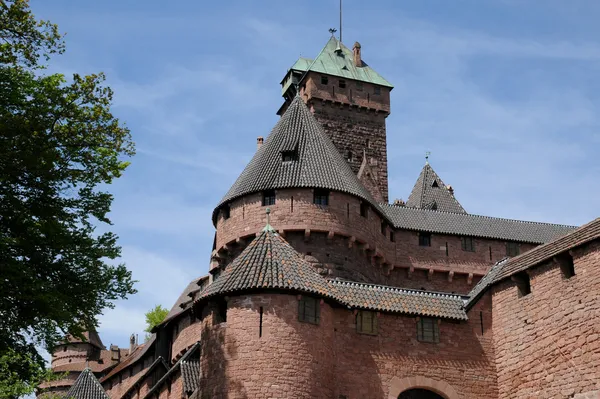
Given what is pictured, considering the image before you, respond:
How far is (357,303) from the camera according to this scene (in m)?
24.8

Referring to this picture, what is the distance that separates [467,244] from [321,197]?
343 inches

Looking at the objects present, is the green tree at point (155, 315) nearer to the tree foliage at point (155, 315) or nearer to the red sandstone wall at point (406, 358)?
the tree foliage at point (155, 315)

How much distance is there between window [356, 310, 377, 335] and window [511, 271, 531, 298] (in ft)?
14.0

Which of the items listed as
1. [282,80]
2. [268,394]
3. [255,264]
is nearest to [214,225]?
[255,264]

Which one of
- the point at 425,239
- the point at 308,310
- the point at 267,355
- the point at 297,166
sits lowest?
the point at 267,355

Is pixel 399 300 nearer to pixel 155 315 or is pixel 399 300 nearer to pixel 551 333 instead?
pixel 551 333

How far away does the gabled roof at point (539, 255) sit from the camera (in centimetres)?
2275

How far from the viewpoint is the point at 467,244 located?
36.5 m

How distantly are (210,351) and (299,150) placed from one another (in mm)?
11021

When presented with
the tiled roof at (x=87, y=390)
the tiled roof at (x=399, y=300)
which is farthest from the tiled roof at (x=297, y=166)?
the tiled roof at (x=87, y=390)

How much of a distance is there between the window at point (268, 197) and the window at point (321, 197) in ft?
4.93

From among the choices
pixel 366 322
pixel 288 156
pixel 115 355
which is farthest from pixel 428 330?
pixel 115 355

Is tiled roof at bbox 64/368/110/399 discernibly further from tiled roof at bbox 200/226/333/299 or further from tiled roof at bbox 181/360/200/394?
tiled roof at bbox 200/226/333/299

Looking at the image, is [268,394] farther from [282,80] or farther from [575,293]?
[282,80]
